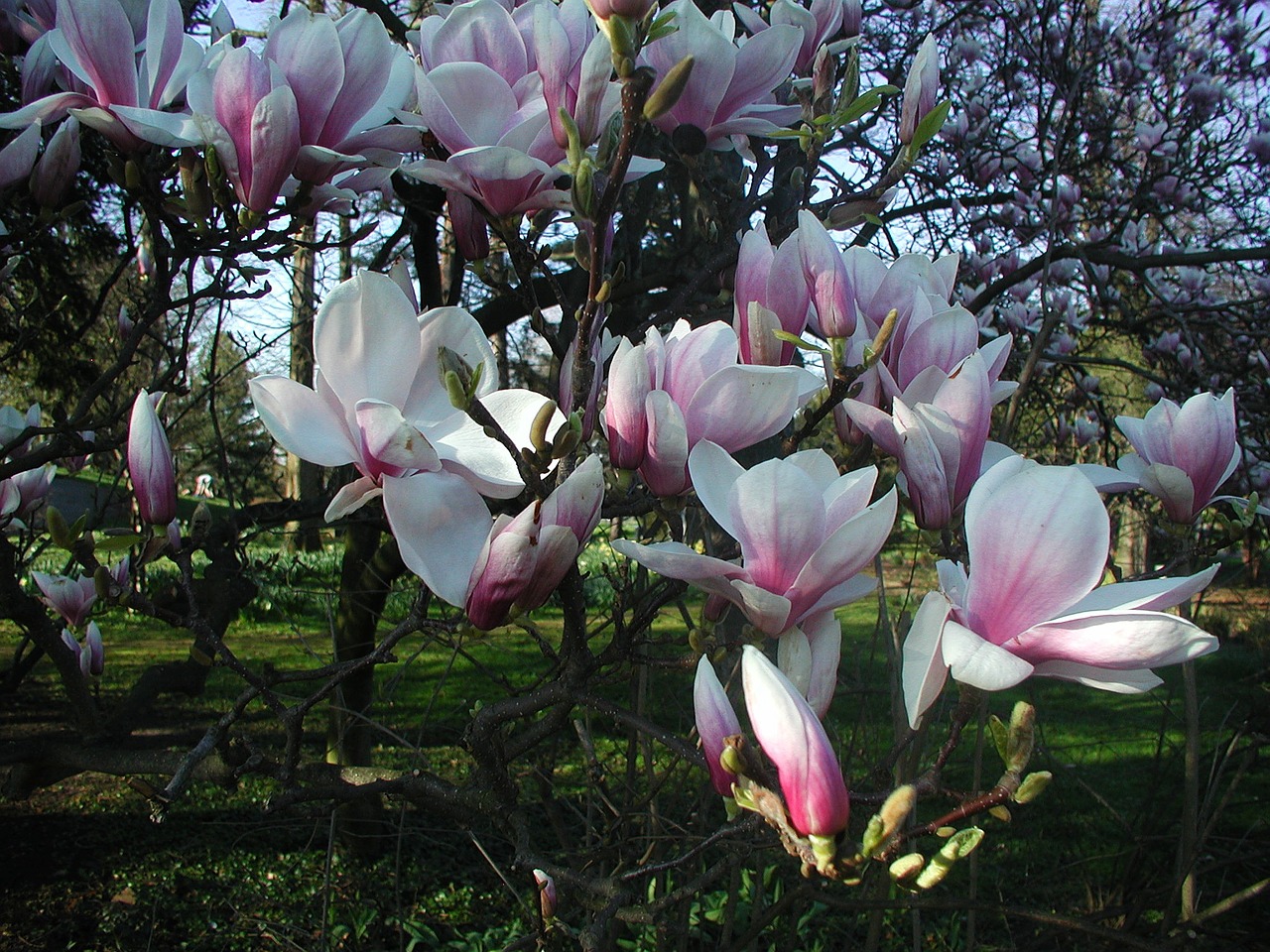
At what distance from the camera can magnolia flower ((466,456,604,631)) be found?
633 mm

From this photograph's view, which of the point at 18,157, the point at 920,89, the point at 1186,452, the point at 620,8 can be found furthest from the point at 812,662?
the point at 18,157

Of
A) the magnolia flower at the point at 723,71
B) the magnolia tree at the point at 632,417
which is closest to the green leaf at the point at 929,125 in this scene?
the magnolia tree at the point at 632,417

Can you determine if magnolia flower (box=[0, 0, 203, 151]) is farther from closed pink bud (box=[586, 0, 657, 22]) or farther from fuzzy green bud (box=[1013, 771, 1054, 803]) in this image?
fuzzy green bud (box=[1013, 771, 1054, 803])

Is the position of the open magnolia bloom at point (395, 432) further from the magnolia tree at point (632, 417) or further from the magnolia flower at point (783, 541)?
the magnolia flower at point (783, 541)

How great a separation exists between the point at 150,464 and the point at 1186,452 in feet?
3.54

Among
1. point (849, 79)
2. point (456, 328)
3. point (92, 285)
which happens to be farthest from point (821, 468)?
point (92, 285)

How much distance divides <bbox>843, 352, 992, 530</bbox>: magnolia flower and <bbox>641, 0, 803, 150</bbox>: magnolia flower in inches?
14.3

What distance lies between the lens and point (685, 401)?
747 mm

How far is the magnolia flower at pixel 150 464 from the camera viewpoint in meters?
0.88

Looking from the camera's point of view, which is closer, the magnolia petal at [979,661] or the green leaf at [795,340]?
the magnolia petal at [979,661]

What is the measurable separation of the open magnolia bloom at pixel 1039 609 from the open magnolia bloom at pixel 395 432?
1.04 feet

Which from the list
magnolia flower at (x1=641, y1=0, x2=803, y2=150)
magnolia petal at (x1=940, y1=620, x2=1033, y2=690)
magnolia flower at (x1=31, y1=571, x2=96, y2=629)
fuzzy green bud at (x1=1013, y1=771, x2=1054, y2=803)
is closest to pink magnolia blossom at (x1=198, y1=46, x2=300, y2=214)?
magnolia flower at (x1=641, y1=0, x2=803, y2=150)

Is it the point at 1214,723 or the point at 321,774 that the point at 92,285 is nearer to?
the point at 321,774

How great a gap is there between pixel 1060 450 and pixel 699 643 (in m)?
3.15
